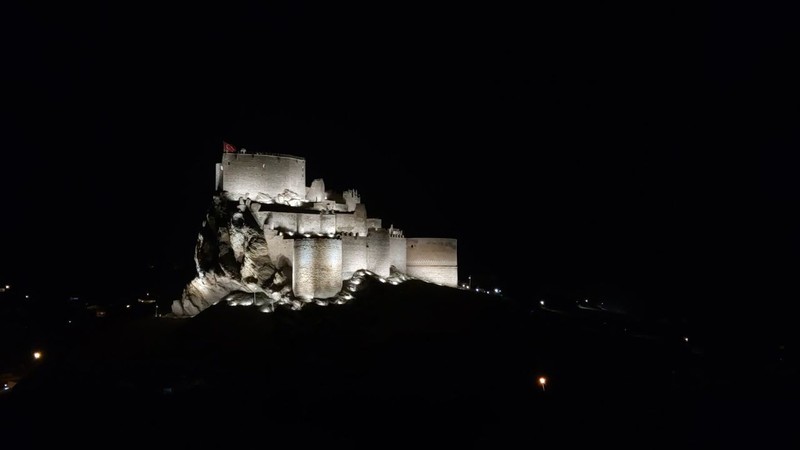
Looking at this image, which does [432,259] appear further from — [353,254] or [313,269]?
[313,269]

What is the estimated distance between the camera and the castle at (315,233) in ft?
120

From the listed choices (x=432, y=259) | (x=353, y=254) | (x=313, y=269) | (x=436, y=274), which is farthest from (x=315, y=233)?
(x=436, y=274)

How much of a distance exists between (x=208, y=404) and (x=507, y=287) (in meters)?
63.8

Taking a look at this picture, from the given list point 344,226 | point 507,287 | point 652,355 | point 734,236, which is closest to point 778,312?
point 734,236

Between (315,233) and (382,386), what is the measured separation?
43.6 feet

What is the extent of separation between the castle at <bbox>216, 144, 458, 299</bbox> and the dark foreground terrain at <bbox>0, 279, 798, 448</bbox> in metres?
2.45

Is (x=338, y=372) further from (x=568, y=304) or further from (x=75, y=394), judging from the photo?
(x=568, y=304)

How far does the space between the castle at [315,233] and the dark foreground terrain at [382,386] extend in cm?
245

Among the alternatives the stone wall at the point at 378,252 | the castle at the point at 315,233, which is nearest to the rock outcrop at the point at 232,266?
the castle at the point at 315,233

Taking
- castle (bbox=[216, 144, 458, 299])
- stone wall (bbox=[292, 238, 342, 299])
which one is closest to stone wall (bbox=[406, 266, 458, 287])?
castle (bbox=[216, 144, 458, 299])

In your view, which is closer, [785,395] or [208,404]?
[208,404]

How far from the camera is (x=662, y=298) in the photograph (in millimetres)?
105812

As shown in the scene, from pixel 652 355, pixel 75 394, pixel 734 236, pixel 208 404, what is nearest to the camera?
pixel 208 404

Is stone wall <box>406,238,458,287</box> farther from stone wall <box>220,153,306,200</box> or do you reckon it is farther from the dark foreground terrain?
stone wall <box>220,153,306,200</box>
